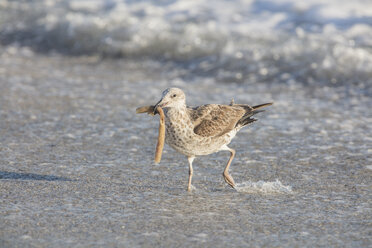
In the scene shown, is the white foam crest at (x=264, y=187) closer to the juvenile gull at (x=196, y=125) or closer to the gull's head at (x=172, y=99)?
the juvenile gull at (x=196, y=125)

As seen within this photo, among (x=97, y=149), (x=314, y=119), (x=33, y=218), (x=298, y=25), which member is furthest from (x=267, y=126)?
(x=298, y=25)

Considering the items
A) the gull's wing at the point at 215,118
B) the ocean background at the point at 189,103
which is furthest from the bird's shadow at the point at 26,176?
the gull's wing at the point at 215,118

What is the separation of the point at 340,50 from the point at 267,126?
2.86m

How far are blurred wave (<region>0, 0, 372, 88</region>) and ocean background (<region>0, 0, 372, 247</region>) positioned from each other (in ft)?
0.11

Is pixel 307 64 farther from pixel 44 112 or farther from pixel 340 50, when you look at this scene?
pixel 44 112

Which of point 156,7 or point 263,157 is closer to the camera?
point 263,157

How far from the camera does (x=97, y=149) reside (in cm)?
609

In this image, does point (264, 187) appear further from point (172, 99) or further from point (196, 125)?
point (172, 99)

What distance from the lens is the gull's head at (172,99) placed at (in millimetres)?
4939

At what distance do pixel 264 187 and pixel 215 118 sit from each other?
2.42 feet

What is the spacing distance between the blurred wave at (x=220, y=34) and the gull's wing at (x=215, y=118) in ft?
11.6

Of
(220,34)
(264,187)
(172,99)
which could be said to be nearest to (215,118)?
(172,99)

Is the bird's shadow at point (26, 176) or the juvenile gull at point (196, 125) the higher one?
the juvenile gull at point (196, 125)

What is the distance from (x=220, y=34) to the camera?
35.9 feet
